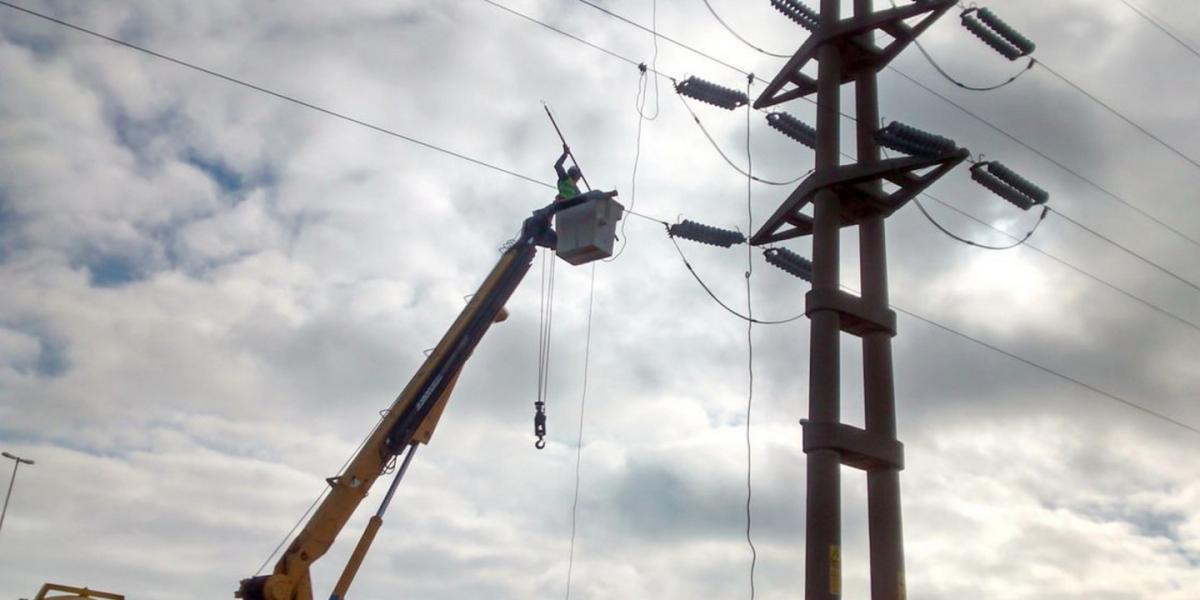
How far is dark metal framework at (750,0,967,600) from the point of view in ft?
48.7

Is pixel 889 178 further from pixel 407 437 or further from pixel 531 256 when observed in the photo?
pixel 407 437

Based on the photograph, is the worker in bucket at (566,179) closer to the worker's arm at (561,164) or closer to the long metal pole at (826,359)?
the worker's arm at (561,164)

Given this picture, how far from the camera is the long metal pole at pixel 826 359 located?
14.5 m

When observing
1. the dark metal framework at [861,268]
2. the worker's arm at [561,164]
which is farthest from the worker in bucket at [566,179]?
the dark metal framework at [861,268]

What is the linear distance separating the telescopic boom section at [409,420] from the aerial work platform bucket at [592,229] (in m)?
0.81

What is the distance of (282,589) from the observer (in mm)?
19297

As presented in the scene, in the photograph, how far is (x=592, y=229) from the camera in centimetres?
1831

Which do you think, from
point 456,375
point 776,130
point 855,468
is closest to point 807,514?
point 855,468

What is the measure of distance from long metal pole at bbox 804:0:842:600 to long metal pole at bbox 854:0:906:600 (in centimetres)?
54

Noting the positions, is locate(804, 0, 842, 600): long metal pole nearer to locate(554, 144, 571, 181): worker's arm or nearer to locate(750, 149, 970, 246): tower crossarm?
locate(750, 149, 970, 246): tower crossarm

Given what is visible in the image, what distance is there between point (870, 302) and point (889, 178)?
194cm

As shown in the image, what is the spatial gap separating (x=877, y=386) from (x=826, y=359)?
108cm

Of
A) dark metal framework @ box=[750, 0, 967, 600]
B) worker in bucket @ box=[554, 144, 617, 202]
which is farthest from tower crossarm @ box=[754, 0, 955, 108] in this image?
worker in bucket @ box=[554, 144, 617, 202]

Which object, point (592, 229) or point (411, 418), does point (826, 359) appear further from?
point (411, 418)
